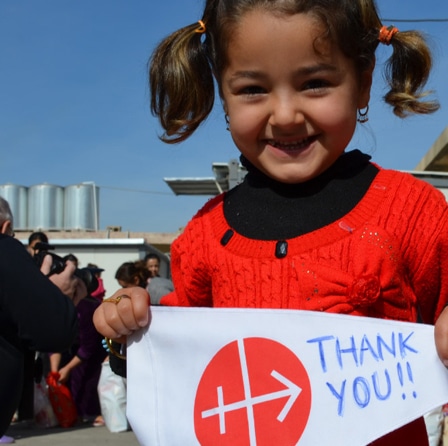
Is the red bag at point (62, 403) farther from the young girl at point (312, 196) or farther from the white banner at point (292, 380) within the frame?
the white banner at point (292, 380)

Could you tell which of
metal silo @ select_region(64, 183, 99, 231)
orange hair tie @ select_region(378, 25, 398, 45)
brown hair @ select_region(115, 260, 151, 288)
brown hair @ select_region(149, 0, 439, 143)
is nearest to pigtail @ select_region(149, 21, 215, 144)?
brown hair @ select_region(149, 0, 439, 143)

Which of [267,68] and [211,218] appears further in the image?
[211,218]

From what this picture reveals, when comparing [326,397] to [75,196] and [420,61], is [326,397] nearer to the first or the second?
[420,61]

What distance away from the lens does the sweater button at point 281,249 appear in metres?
1.67

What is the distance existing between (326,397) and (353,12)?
0.86m

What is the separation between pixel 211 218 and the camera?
75.1 inches

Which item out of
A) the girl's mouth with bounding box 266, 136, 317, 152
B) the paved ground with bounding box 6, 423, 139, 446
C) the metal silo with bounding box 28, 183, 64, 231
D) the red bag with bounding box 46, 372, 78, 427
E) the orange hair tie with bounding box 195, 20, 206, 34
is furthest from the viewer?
the metal silo with bounding box 28, 183, 64, 231

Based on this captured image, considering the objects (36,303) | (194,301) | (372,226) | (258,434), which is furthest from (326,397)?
(36,303)

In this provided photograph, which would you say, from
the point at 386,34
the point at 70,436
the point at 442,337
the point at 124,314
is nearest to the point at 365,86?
the point at 386,34

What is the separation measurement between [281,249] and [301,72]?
387mm

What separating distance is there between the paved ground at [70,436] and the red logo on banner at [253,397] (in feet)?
17.3

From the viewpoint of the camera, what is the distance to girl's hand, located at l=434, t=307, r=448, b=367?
146 cm

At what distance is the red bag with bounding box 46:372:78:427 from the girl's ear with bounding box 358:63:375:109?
6.51 metres

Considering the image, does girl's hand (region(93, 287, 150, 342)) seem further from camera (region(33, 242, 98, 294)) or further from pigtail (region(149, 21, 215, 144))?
camera (region(33, 242, 98, 294))
